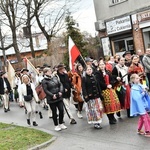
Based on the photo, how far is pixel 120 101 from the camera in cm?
1089

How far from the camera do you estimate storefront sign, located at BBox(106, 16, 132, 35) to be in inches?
890

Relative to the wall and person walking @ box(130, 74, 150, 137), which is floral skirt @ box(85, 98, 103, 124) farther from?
the wall

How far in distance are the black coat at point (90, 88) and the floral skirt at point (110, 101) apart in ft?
0.53

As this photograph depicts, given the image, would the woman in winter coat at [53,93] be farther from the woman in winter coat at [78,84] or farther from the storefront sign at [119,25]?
the storefront sign at [119,25]

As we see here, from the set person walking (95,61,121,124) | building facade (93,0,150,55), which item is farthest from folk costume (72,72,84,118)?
building facade (93,0,150,55)

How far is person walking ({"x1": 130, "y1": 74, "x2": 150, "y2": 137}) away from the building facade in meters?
13.0

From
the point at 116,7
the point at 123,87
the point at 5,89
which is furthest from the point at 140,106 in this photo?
the point at 116,7

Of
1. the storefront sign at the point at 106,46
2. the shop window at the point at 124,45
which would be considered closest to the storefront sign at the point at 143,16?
the shop window at the point at 124,45

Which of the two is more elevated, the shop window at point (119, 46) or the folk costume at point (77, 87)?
the shop window at point (119, 46)

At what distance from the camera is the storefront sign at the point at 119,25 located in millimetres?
22594

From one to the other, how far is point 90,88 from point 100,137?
149cm

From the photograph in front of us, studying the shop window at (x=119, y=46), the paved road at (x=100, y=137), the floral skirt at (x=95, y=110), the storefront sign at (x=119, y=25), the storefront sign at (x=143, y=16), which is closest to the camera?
the paved road at (x=100, y=137)

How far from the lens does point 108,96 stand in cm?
1010

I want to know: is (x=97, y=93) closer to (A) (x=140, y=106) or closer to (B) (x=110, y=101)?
(B) (x=110, y=101)
